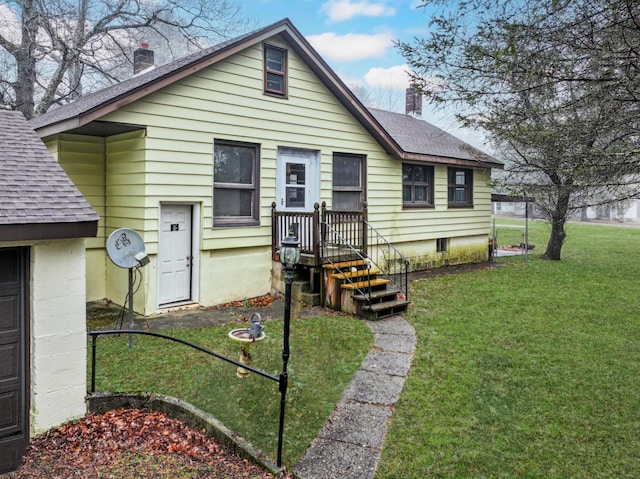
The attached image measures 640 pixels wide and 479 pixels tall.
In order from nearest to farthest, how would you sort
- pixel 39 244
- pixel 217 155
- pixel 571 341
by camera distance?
1. pixel 39 244
2. pixel 571 341
3. pixel 217 155

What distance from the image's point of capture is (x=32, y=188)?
4.18 metres

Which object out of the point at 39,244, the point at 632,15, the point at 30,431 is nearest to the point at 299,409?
the point at 30,431

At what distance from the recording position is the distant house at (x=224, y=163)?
8.00 meters

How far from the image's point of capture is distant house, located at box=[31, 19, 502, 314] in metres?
8.00

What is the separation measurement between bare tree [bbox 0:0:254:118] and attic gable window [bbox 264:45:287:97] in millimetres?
10285

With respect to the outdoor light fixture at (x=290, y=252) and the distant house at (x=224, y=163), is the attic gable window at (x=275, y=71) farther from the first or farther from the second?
the outdoor light fixture at (x=290, y=252)

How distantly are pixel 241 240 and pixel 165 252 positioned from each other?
5.00ft

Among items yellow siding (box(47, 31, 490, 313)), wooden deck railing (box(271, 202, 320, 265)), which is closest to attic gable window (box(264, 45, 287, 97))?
yellow siding (box(47, 31, 490, 313))

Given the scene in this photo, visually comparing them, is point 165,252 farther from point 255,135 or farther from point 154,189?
point 255,135

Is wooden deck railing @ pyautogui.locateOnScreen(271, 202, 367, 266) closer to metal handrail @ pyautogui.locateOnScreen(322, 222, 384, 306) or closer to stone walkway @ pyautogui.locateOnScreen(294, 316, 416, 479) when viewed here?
metal handrail @ pyautogui.locateOnScreen(322, 222, 384, 306)

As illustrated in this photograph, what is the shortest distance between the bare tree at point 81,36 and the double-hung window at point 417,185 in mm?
10523

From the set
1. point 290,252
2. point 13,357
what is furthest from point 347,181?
point 13,357

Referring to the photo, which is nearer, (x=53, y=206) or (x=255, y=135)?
(x=53, y=206)

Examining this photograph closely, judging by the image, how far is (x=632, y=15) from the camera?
376 centimetres
